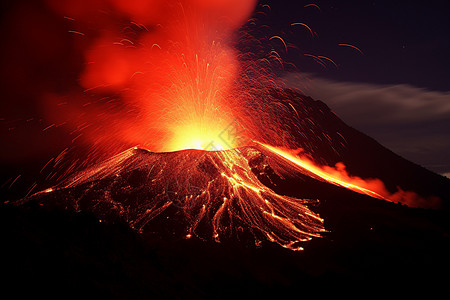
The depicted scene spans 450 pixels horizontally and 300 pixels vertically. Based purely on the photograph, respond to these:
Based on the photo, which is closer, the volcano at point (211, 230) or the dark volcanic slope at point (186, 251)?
the dark volcanic slope at point (186, 251)

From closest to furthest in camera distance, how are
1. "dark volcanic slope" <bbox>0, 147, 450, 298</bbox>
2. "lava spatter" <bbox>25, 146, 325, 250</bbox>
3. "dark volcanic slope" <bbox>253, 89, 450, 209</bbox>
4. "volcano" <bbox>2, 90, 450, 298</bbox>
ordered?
"dark volcanic slope" <bbox>0, 147, 450, 298</bbox> → "volcano" <bbox>2, 90, 450, 298</bbox> → "lava spatter" <bbox>25, 146, 325, 250</bbox> → "dark volcanic slope" <bbox>253, 89, 450, 209</bbox>

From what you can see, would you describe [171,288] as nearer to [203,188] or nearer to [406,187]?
[203,188]

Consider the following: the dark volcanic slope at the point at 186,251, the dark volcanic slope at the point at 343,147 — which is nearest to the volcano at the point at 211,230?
the dark volcanic slope at the point at 186,251

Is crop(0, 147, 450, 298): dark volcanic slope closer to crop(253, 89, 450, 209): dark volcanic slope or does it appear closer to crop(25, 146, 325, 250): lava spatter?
crop(25, 146, 325, 250): lava spatter

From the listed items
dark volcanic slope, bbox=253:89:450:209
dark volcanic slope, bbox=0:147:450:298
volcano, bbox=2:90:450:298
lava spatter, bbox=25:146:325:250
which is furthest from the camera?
dark volcanic slope, bbox=253:89:450:209

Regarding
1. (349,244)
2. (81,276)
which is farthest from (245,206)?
(81,276)

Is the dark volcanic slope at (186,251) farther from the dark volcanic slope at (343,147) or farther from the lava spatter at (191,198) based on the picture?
the dark volcanic slope at (343,147)

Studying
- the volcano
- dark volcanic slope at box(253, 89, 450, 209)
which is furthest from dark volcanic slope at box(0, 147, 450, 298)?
dark volcanic slope at box(253, 89, 450, 209)

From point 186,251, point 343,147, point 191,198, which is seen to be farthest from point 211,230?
point 343,147
